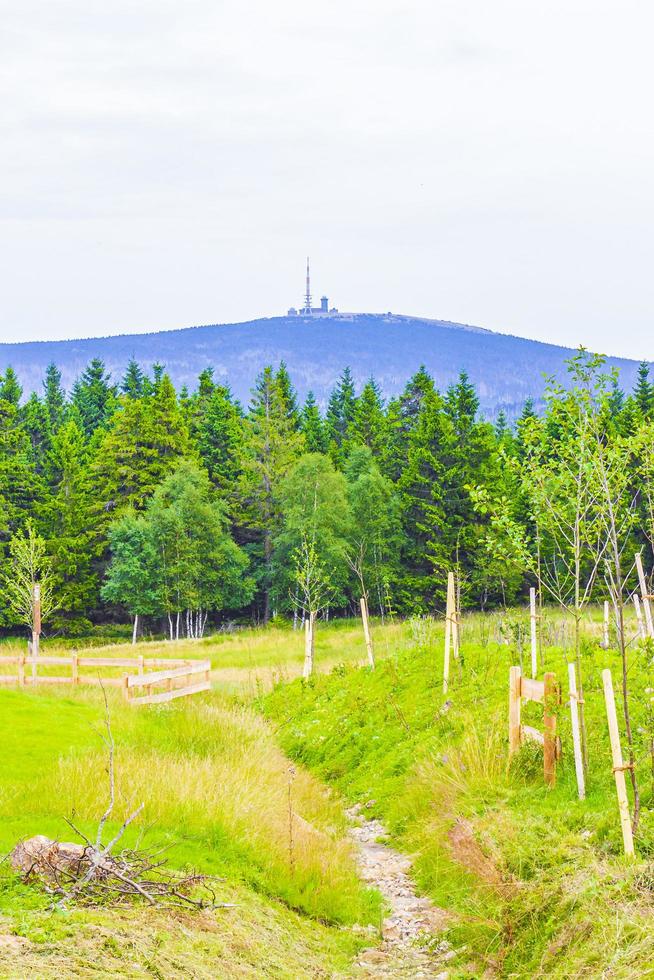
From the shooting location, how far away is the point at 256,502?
58.4 meters

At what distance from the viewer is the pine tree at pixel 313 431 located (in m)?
69.6

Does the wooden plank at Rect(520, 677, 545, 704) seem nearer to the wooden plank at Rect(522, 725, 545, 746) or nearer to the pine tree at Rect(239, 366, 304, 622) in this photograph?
the wooden plank at Rect(522, 725, 545, 746)

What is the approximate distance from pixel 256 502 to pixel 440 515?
462 inches

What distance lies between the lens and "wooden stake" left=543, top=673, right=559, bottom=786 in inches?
465

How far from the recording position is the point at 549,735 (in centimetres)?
1191

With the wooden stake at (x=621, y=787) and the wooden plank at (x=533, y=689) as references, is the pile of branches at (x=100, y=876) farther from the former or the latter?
the wooden plank at (x=533, y=689)

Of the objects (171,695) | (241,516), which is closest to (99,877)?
(171,695)

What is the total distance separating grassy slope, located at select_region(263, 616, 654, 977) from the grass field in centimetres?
3

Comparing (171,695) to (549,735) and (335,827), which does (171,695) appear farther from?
(549,735)

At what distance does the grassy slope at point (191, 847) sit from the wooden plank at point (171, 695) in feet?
11.0

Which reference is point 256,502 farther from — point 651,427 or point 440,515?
point 651,427

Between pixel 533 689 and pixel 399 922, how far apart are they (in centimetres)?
353

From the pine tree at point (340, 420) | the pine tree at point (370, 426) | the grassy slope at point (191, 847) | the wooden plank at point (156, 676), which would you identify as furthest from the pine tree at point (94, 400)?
the grassy slope at point (191, 847)

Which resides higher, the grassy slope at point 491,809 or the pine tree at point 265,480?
the pine tree at point 265,480
